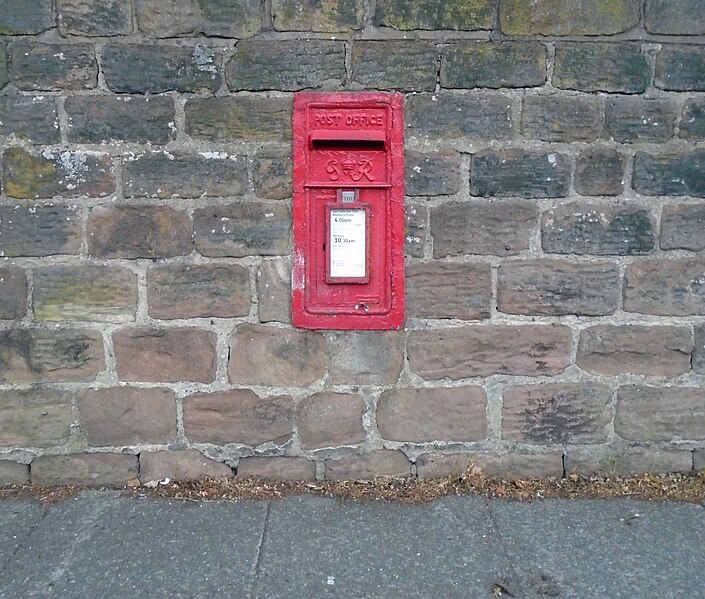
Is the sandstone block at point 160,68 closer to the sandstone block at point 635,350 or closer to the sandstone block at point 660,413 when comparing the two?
the sandstone block at point 635,350

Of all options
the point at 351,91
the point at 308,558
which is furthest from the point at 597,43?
the point at 308,558

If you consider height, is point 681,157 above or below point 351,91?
below

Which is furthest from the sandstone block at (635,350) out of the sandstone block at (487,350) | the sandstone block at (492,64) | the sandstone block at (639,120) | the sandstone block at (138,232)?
the sandstone block at (138,232)

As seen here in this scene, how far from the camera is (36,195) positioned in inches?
114

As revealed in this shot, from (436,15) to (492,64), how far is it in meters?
0.33

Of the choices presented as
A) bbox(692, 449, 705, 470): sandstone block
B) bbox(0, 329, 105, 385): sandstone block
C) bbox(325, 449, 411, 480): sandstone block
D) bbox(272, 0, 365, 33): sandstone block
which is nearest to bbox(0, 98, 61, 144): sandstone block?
bbox(0, 329, 105, 385): sandstone block

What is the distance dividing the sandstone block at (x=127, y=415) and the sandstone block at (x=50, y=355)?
12 cm

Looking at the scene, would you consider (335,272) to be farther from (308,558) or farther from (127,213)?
(308,558)

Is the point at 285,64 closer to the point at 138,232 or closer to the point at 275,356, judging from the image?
the point at 138,232

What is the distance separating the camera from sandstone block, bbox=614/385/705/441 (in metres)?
3.06

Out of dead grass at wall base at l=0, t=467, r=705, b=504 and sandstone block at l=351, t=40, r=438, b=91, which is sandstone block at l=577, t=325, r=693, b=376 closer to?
dead grass at wall base at l=0, t=467, r=705, b=504

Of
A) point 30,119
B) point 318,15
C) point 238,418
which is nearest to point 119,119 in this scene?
point 30,119

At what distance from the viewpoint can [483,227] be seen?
2939 mm

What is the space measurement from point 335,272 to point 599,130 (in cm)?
136
